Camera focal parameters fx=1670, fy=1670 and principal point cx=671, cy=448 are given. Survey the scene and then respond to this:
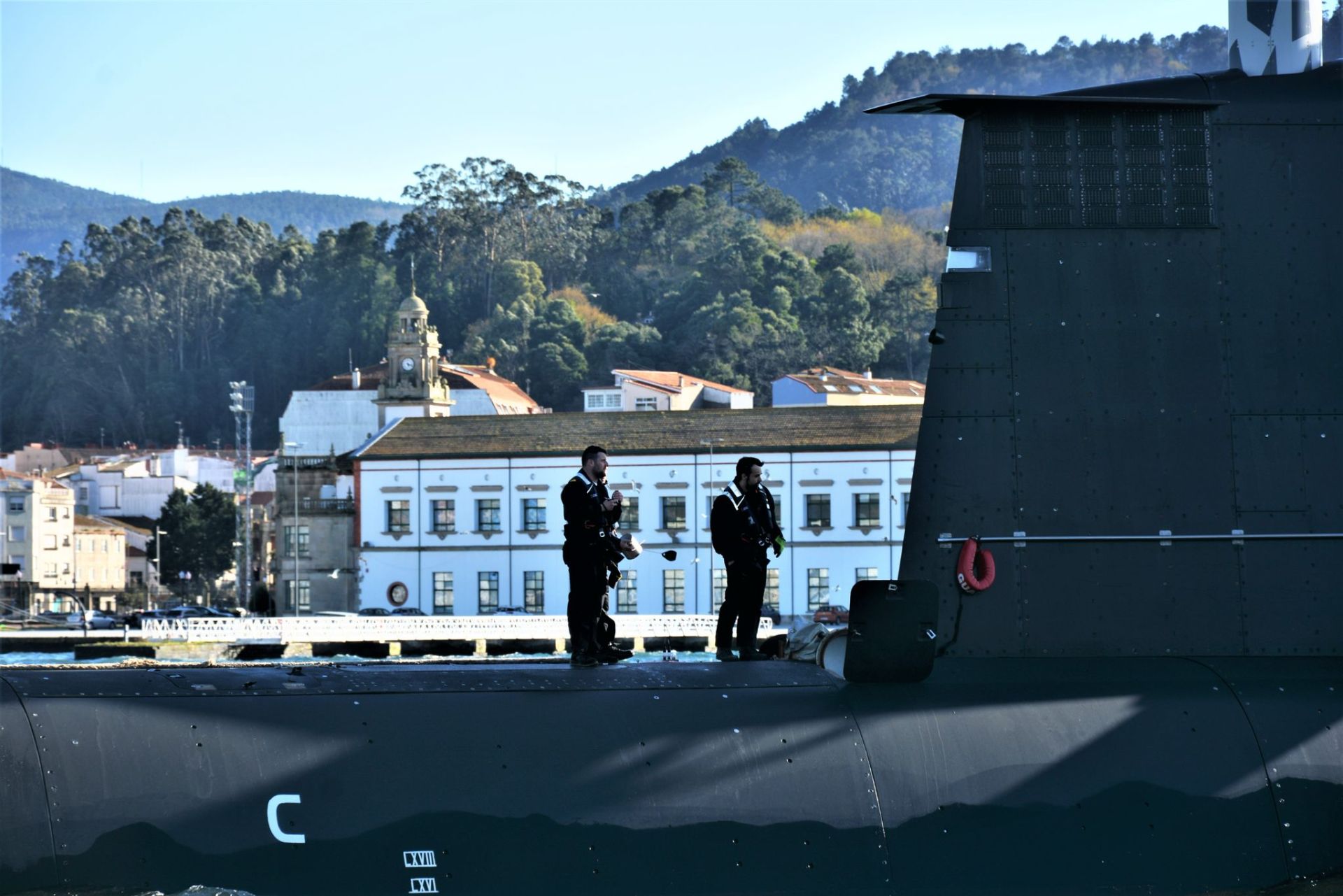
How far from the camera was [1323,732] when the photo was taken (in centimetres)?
918

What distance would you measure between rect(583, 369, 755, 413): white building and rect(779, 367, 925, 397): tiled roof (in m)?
4.18

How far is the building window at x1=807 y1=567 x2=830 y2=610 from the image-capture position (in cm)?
7425

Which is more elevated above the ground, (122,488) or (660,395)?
→ (660,395)

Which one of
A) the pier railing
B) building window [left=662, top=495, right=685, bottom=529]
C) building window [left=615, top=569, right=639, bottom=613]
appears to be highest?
building window [left=662, top=495, right=685, bottom=529]

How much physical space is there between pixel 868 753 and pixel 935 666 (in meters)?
0.93

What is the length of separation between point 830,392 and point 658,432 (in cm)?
2410

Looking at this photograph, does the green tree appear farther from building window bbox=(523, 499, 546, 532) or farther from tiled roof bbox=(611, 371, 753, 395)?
building window bbox=(523, 499, 546, 532)

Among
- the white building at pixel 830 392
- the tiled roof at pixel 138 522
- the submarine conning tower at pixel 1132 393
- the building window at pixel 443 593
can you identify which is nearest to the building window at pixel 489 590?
the building window at pixel 443 593

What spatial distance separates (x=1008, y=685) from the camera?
30.7 ft

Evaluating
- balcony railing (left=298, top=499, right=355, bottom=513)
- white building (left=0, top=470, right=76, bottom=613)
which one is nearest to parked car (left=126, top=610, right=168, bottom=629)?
balcony railing (left=298, top=499, right=355, bottom=513)

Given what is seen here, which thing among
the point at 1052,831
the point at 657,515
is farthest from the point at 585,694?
the point at 657,515

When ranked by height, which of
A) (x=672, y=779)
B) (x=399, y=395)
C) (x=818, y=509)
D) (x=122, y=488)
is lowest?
(x=672, y=779)

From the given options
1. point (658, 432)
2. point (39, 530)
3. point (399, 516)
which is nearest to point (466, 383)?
point (39, 530)

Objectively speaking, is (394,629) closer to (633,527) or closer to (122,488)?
(633,527)
